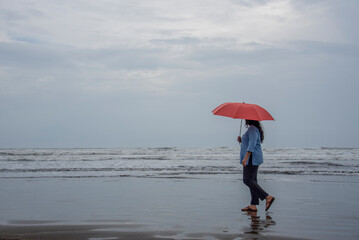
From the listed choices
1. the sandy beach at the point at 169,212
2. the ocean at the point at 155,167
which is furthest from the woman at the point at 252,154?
the ocean at the point at 155,167

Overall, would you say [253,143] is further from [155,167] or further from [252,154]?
[155,167]

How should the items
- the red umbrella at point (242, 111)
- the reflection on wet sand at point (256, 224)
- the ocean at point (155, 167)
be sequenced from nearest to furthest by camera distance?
the reflection on wet sand at point (256, 224) < the red umbrella at point (242, 111) < the ocean at point (155, 167)

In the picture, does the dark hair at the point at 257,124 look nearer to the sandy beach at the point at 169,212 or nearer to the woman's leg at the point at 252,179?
the woman's leg at the point at 252,179

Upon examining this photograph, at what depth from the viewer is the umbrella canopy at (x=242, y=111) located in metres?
6.92

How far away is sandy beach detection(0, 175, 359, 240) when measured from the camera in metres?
5.57

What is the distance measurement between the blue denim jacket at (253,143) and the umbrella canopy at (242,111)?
257 mm

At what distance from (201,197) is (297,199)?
2194 mm

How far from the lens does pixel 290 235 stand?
547 centimetres

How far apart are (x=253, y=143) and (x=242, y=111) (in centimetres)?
59

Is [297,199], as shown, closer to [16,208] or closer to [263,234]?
[263,234]

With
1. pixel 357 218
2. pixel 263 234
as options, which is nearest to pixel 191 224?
pixel 263 234

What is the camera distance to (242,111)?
696 centimetres

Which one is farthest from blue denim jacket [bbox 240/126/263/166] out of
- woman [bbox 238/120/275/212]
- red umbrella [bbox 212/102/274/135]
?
red umbrella [bbox 212/102/274/135]

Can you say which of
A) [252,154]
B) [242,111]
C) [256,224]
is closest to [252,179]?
[252,154]
